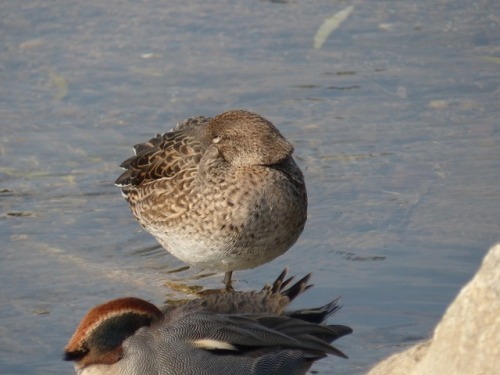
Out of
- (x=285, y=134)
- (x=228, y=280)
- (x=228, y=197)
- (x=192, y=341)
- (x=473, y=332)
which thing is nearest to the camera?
(x=473, y=332)

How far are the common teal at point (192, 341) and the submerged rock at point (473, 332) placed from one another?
1381 millimetres

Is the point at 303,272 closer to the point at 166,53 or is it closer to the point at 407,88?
the point at 407,88

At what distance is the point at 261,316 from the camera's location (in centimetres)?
601

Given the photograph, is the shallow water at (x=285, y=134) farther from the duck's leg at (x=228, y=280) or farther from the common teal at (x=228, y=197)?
the common teal at (x=228, y=197)

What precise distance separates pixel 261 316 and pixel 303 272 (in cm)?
168

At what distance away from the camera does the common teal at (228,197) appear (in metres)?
7.29

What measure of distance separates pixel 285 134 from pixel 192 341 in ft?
13.2

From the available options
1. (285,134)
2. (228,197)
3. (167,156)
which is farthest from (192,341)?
(285,134)

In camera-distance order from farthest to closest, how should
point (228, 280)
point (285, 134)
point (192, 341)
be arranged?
point (285, 134), point (228, 280), point (192, 341)

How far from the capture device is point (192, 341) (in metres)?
5.78

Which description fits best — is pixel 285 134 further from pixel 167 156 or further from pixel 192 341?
pixel 192 341

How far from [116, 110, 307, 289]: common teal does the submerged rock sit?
2.77 meters

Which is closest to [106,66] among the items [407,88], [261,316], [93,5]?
[93,5]

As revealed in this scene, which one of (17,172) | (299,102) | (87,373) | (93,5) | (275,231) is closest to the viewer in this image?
(87,373)
